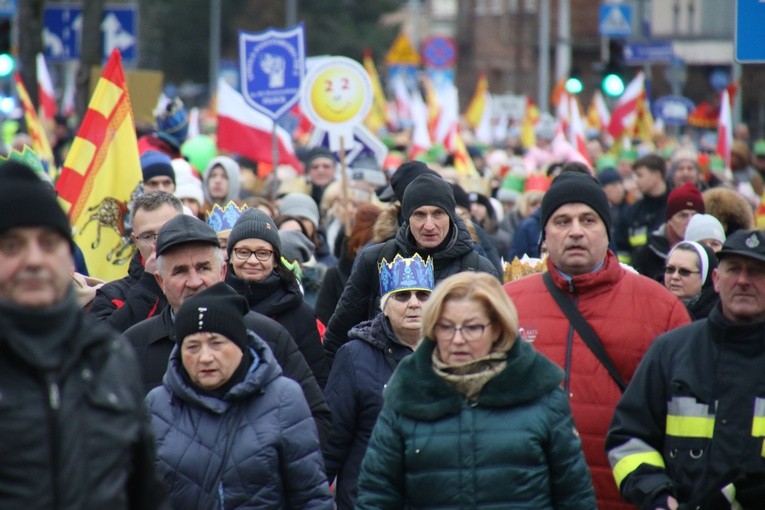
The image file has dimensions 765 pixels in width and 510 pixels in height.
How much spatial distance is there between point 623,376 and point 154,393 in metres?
1.72

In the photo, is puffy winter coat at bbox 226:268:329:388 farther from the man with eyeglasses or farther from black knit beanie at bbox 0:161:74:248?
black knit beanie at bbox 0:161:74:248

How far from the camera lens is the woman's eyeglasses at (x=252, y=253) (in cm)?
738

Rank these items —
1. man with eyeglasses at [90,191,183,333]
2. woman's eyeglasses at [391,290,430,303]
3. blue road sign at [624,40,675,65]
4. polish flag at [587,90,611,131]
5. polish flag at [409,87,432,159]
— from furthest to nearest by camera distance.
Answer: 1. polish flag at [587,90,611,131]
2. blue road sign at [624,40,675,65]
3. polish flag at [409,87,432,159]
4. man with eyeglasses at [90,191,183,333]
5. woman's eyeglasses at [391,290,430,303]

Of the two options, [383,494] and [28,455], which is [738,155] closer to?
[383,494]

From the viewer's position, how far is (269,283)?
729cm

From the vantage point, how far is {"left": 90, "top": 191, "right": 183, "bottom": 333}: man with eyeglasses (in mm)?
6977

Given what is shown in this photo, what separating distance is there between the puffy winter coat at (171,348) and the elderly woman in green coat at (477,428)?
4.22ft

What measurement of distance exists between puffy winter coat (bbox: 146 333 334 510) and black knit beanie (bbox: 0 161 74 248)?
1603 mm

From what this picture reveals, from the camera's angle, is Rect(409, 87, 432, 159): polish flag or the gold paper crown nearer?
the gold paper crown

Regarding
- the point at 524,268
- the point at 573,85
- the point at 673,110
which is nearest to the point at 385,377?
the point at 524,268

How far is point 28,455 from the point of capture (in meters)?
3.69

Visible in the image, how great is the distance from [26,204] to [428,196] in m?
4.21

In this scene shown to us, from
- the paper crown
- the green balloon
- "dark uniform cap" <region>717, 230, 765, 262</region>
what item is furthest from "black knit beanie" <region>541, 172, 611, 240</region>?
the green balloon

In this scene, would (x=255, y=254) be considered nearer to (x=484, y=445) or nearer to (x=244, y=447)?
(x=244, y=447)
